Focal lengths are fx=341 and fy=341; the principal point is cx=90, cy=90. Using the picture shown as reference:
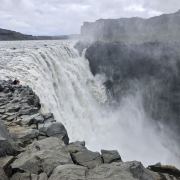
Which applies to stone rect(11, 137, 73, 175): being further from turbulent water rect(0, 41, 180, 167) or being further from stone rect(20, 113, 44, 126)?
turbulent water rect(0, 41, 180, 167)

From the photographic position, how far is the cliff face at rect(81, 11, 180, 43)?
56094 millimetres

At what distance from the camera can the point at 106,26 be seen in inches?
2704

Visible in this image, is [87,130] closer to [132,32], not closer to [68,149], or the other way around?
[68,149]

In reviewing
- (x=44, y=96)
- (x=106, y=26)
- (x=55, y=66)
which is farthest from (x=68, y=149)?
(x=106, y=26)

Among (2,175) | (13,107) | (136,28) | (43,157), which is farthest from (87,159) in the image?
(136,28)

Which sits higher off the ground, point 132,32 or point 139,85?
point 132,32

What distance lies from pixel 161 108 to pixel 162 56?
725 cm

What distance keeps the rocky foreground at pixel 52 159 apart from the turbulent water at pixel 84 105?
727 centimetres

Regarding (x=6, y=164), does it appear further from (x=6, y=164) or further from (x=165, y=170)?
(x=165, y=170)

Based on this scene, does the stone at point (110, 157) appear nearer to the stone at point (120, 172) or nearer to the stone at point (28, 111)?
the stone at point (120, 172)

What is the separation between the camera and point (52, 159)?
394 inches

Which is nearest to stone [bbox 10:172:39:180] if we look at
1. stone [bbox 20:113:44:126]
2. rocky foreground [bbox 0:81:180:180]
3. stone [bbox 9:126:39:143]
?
rocky foreground [bbox 0:81:180:180]

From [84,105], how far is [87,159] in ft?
70.8

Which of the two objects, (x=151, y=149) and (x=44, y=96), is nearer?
(x=44, y=96)
